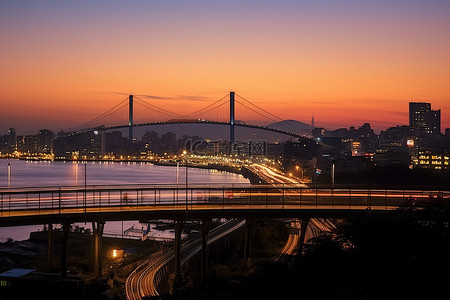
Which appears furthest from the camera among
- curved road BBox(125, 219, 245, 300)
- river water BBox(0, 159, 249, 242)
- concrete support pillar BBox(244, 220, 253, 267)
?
river water BBox(0, 159, 249, 242)

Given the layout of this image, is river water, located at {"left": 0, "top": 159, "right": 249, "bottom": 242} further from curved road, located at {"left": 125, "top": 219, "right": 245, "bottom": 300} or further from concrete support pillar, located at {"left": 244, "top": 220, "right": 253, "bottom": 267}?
concrete support pillar, located at {"left": 244, "top": 220, "right": 253, "bottom": 267}

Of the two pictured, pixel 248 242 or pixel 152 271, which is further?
pixel 248 242

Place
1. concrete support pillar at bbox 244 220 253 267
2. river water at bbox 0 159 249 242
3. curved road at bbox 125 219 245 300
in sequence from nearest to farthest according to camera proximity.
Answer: curved road at bbox 125 219 245 300
concrete support pillar at bbox 244 220 253 267
river water at bbox 0 159 249 242

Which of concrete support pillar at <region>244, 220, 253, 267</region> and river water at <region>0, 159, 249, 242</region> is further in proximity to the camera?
river water at <region>0, 159, 249, 242</region>

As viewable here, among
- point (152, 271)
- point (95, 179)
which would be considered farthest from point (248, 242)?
point (95, 179)

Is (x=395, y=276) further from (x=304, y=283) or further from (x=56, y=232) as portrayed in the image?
(x=56, y=232)

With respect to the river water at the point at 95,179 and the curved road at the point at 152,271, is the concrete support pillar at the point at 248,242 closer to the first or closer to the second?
the curved road at the point at 152,271

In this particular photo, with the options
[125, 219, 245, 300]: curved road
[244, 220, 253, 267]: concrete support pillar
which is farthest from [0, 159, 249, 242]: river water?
[244, 220, 253, 267]: concrete support pillar

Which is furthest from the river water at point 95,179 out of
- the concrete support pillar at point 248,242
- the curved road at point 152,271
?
the concrete support pillar at point 248,242

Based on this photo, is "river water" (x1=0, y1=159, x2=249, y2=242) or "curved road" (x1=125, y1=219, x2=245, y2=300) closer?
"curved road" (x1=125, y1=219, x2=245, y2=300)

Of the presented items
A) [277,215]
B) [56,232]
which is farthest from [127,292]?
[56,232]

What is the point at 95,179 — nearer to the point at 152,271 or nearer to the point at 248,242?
the point at 248,242
